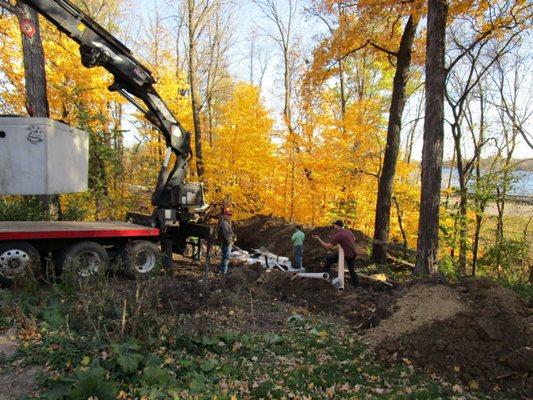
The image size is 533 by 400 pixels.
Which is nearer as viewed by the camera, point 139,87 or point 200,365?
point 200,365

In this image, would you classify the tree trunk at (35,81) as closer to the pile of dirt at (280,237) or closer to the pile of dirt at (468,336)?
the pile of dirt at (280,237)

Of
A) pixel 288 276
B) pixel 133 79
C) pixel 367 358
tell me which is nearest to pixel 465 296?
pixel 367 358

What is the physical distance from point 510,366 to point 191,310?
4.26 m

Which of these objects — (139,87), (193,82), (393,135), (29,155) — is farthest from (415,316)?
(193,82)

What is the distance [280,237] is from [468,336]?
10.0m

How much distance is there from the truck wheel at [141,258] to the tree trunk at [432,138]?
5739 mm

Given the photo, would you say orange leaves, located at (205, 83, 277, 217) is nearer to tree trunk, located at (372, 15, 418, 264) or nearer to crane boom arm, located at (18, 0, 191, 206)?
tree trunk, located at (372, 15, 418, 264)

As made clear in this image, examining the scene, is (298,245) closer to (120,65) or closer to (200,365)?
(120,65)

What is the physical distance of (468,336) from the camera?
5.52m

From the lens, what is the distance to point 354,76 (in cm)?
2973

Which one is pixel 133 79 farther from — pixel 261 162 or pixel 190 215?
pixel 261 162

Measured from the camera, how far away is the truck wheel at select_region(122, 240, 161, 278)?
8.82 meters

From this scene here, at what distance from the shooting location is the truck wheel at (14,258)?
23.9 ft

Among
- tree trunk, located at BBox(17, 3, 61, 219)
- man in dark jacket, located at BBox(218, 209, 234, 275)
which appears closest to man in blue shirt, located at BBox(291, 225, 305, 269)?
man in dark jacket, located at BBox(218, 209, 234, 275)
